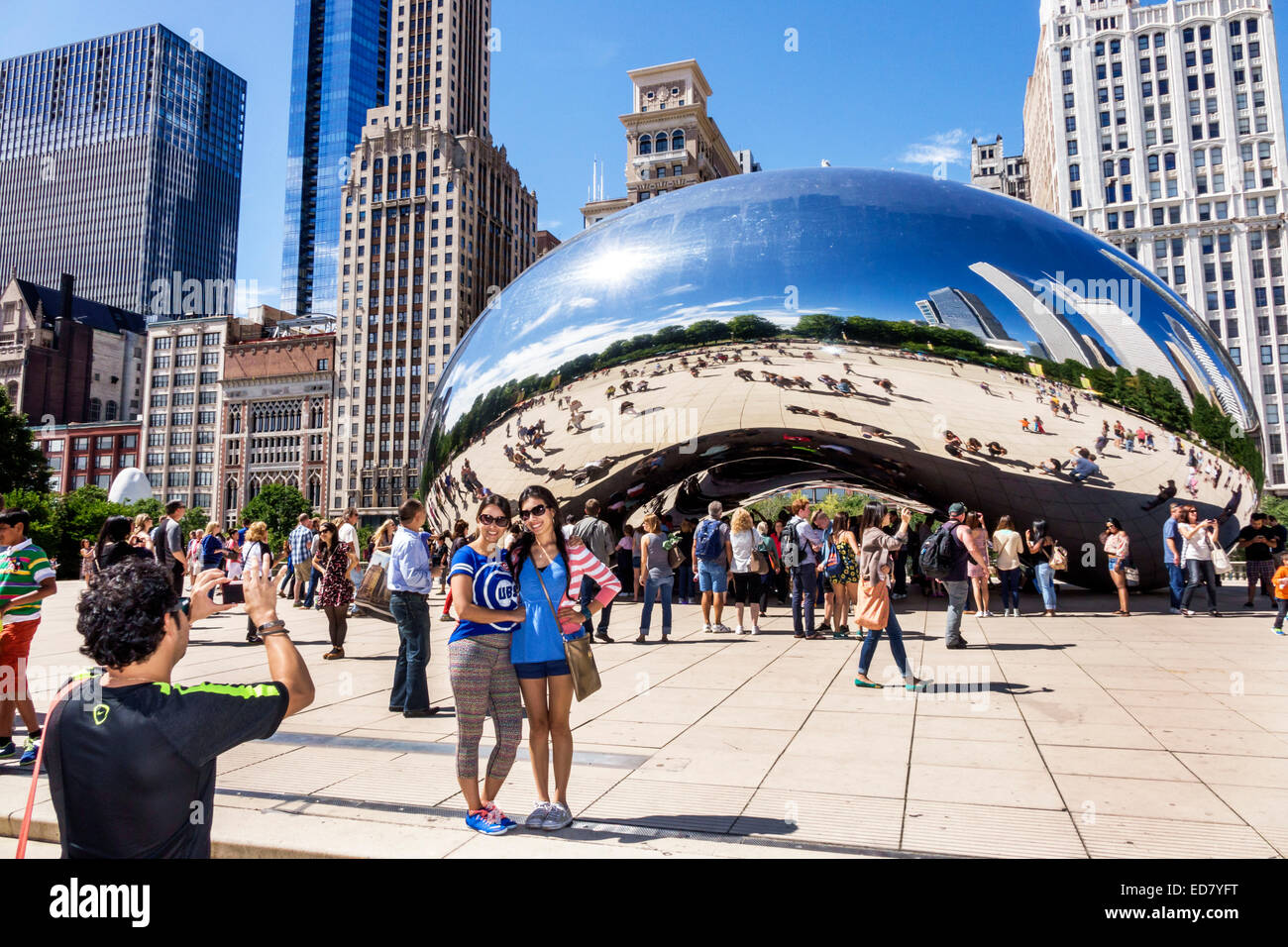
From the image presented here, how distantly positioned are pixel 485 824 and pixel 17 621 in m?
3.44

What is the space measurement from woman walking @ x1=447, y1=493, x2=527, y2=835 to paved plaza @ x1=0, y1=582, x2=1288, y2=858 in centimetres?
21

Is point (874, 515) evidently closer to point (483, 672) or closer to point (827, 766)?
point (827, 766)

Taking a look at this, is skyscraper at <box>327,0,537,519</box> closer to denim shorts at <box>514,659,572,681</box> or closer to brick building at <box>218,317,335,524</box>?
brick building at <box>218,317,335,524</box>

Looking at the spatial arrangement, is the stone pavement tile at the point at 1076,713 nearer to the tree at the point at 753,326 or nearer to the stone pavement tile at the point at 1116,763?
the stone pavement tile at the point at 1116,763

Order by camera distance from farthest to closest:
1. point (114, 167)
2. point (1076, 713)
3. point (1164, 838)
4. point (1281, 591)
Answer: point (114, 167), point (1281, 591), point (1076, 713), point (1164, 838)

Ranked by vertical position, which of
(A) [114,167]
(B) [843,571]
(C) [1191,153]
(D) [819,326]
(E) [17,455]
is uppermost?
(A) [114,167]

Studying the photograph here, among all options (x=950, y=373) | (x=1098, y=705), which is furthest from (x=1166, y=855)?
(x=950, y=373)

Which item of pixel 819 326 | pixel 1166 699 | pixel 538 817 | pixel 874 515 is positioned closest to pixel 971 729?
pixel 1166 699

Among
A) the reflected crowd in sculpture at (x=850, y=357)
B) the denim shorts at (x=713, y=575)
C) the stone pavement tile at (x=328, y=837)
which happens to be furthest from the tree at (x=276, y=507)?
the stone pavement tile at (x=328, y=837)

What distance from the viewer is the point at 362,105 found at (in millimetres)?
141625

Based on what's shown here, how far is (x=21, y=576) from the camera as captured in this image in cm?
499

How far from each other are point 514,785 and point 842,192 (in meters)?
7.52

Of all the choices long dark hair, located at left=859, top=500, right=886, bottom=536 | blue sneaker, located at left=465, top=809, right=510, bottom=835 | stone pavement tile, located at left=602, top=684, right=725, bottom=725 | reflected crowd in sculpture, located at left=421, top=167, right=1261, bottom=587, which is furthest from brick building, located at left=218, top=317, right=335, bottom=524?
blue sneaker, located at left=465, top=809, right=510, bottom=835

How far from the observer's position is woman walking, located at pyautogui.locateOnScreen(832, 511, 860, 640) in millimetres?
9484
